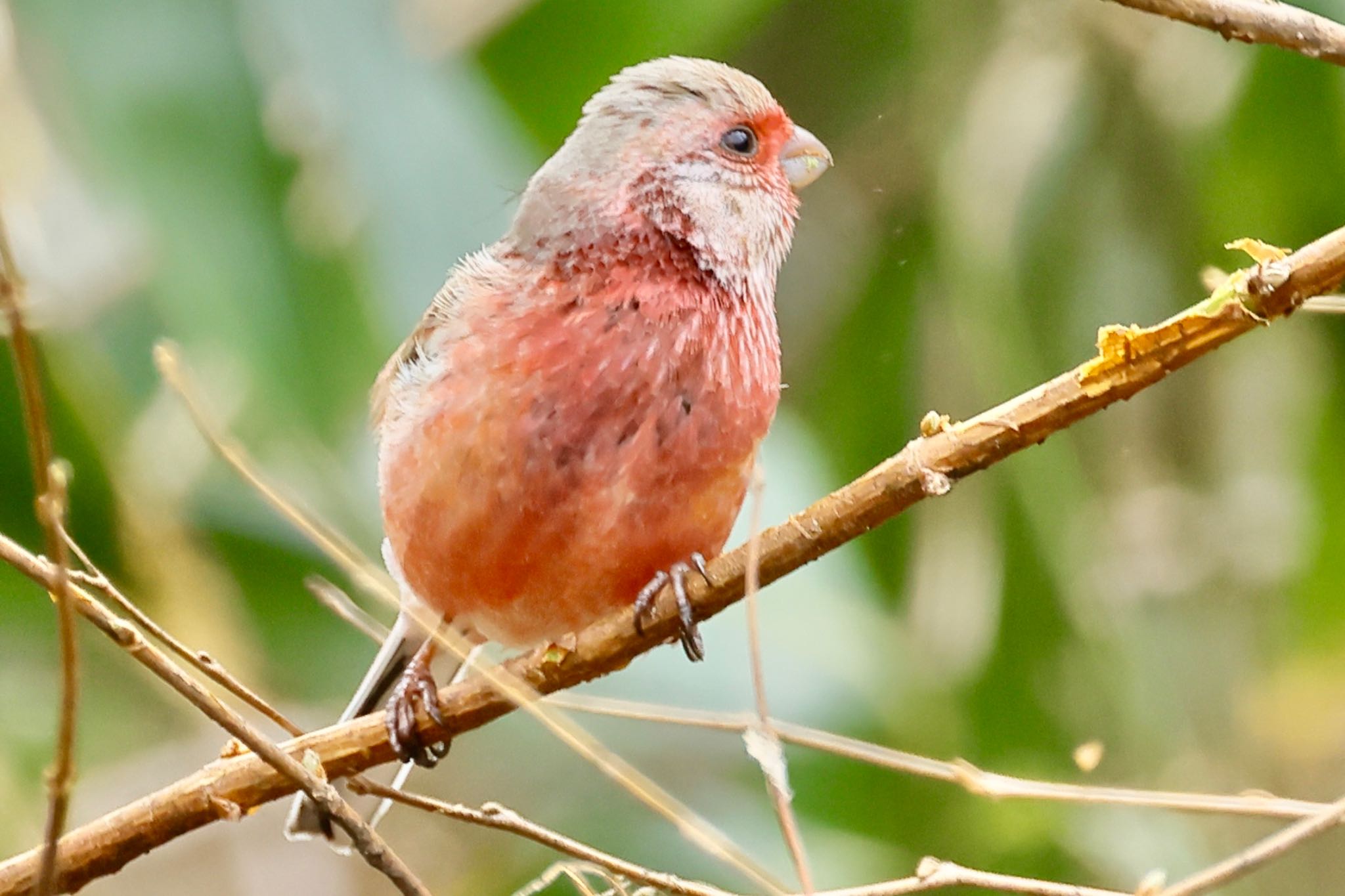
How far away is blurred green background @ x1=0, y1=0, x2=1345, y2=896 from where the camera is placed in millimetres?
2465

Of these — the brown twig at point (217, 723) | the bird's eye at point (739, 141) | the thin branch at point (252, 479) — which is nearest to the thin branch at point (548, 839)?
the brown twig at point (217, 723)

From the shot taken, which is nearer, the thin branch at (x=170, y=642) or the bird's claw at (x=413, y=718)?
the thin branch at (x=170, y=642)

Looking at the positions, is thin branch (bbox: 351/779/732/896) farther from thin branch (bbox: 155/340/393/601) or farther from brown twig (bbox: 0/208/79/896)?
brown twig (bbox: 0/208/79/896)

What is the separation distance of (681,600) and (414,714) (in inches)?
15.8

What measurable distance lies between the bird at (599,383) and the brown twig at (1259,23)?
0.78 m

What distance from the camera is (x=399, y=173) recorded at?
244 centimetres

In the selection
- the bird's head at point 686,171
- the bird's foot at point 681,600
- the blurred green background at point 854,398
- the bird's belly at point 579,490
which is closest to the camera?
the bird's foot at point 681,600

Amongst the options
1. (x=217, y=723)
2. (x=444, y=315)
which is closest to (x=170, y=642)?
(x=217, y=723)

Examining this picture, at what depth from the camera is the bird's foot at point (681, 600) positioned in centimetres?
180

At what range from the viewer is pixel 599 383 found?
200 centimetres

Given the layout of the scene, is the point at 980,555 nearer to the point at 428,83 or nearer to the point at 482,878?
the point at 482,878

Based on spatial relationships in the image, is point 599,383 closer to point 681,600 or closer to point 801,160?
point 681,600

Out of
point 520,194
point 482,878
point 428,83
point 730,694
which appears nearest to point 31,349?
point 520,194

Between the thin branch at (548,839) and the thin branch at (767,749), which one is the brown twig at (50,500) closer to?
the thin branch at (548,839)
